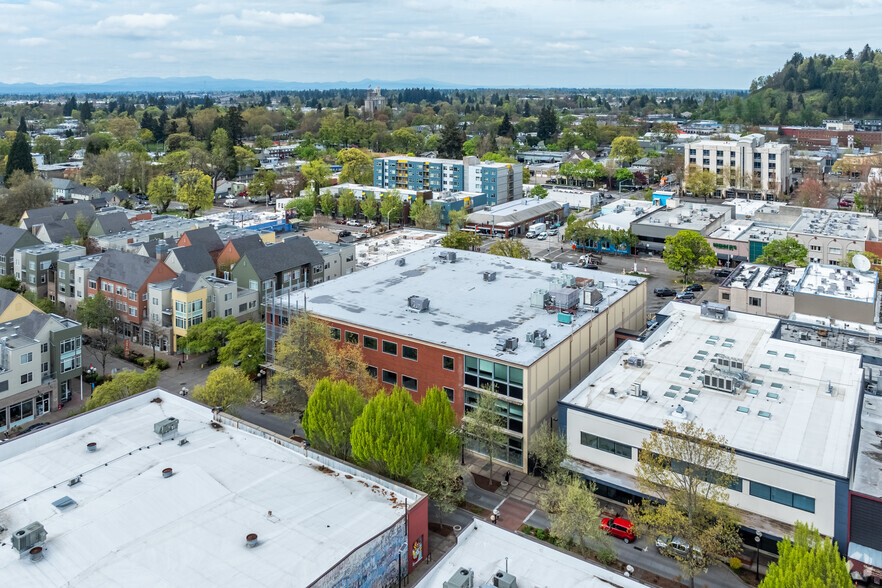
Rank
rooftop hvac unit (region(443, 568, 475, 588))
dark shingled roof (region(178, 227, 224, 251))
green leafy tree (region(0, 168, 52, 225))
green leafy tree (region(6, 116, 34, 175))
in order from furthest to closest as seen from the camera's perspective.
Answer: green leafy tree (region(6, 116, 34, 175)) < green leafy tree (region(0, 168, 52, 225)) < dark shingled roof (region(178, 227, 224, 251)) < rooftop hvac unit (region(443, 568, 475, 588))

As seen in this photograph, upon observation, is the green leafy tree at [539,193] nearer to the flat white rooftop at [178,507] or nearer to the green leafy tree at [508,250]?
the green leafy tree at [508,250]

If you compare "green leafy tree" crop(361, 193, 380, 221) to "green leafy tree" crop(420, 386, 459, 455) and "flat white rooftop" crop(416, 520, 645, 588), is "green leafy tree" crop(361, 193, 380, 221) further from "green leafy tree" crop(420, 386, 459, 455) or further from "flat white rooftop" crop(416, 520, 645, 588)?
"flat white rooftop" crop(416, 520, 645, 588)

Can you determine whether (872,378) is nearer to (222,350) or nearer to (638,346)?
(638,346)

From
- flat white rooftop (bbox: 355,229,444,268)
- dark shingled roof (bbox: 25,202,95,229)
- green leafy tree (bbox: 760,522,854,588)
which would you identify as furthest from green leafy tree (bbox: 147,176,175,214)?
green leafy tree (bbox: 760,522,854,588)

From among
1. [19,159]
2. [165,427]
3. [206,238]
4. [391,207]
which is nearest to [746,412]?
[165,427]

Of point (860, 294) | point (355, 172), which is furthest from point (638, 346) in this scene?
point (355, 172)

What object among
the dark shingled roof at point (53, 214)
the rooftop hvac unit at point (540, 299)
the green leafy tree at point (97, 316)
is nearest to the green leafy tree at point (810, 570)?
the rooftop hvac unit at point (540, 299)
